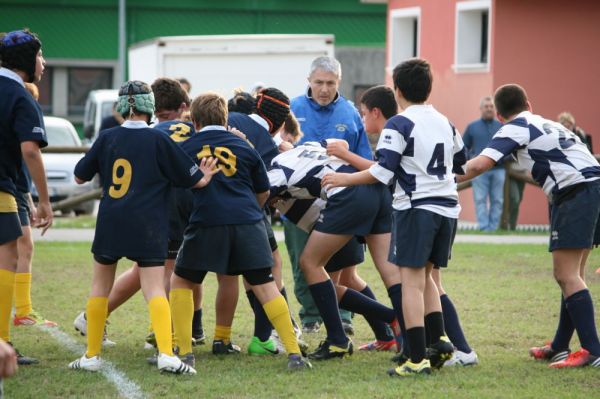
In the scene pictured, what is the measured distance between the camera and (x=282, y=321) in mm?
7277

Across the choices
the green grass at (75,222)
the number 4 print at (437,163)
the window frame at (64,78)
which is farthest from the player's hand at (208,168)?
the window frame at (64,78)

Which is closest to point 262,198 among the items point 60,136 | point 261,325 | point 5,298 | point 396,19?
point 261,325

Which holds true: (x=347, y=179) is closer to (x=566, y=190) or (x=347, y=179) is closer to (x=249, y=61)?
(x=566, y=190)

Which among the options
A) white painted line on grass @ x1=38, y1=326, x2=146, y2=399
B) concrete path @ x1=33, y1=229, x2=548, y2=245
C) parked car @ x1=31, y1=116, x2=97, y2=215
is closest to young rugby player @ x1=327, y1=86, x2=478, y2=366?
white painted line on grass @ x1=38, y1=326, x2=146, y2=399

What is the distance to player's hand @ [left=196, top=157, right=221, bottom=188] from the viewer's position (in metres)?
Answer: 7.16

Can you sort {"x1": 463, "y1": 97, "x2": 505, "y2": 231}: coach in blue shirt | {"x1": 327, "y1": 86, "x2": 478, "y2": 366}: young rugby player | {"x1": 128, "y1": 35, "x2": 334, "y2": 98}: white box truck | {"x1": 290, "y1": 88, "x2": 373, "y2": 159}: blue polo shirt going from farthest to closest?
1. {"x1": 128, "y1": 35, "x2": 334, "y2": 98}: white box truck
2. {"x1": 463, "y1": 97, "x2": 505, "y2": 231}: coach in blue shirt
3. {"x1": 290, "y1": 88, "x2": 373, "y2": 159}: blue polo shirt
4. {"x1": 327, "y1": 86, "x2": 478, "y2": 366}: young rugby player

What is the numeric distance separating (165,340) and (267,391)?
79 centimetres

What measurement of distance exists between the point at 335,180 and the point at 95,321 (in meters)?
1.74

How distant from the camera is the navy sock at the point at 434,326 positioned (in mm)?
7254

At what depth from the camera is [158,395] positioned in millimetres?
6504

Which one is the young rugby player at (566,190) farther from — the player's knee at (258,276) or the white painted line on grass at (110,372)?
the white painted line on grass at (110,372)

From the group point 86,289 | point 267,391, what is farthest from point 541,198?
point 267,391

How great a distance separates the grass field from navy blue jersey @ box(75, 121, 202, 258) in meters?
0.81

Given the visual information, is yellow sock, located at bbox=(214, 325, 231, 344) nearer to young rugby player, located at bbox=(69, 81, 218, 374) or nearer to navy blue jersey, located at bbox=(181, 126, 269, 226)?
young rugby player, located at bbox=(69, 81, 218, 374)
